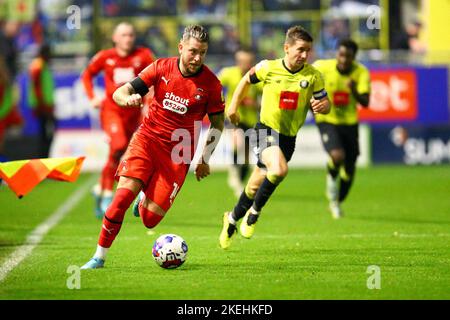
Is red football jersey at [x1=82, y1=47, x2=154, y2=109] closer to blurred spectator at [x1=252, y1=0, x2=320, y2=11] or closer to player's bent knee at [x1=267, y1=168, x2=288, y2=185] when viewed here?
player's bent knee at [x1=267, y1=168, x2=288, y2=185]

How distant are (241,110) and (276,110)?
19.5ft

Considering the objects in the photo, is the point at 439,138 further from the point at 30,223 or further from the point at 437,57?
the point at 30,223

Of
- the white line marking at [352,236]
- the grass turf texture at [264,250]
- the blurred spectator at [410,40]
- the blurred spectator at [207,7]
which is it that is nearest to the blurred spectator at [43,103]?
the grass turf texture at [264,250]

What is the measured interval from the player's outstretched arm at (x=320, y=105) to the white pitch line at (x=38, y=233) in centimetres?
320

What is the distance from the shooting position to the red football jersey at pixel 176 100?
9.71 metres

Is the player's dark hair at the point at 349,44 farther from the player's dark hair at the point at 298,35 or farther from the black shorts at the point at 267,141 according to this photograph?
the player's dark hair at the point at 298,35

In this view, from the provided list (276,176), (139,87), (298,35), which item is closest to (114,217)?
(139,87)

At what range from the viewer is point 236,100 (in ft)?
35.6

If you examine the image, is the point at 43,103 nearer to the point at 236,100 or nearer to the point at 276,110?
the point at 276,110

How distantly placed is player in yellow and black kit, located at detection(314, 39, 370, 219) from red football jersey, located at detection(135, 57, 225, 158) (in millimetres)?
4670

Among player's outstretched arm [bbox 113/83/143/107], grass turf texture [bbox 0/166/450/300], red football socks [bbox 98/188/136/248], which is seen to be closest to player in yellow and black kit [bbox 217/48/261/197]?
grass turf texture [bbox 0/166/450/300]

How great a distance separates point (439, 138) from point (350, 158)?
26.0ft

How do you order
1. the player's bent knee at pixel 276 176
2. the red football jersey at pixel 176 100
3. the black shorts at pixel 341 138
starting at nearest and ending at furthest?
the red football jersey at pixel 176 100
the player's bent knee at pixel 276 176
the black shorts at pixel 341 138

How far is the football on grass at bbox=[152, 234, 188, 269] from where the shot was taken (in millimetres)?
9500
